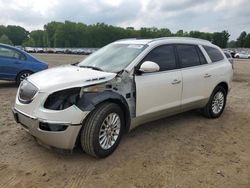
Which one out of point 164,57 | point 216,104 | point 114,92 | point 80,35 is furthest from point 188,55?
point 80,35

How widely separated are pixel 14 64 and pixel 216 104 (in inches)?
272

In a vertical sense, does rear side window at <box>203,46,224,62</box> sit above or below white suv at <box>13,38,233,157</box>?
above

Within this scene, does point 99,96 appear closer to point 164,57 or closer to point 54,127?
point 54,127

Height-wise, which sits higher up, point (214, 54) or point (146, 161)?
point (214, 54)

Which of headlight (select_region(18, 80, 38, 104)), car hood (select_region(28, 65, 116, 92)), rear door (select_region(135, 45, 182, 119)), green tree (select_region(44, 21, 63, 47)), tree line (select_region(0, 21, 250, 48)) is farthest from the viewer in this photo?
green tree (select_region(44, 21, 63, 47))

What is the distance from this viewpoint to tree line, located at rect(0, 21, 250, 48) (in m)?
120

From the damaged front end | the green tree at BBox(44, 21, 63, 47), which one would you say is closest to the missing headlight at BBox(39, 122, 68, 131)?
the damaged front end

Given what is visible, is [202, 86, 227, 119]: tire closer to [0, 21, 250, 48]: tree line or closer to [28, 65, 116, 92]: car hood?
[28, 65, 116, 92]: car hood

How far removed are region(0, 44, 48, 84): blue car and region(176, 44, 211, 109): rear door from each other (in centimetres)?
651

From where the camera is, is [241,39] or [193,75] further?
[241,39]

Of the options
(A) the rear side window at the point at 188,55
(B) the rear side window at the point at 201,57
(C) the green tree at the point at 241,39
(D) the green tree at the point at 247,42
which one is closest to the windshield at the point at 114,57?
(A) the rear side window at the point at 188,55

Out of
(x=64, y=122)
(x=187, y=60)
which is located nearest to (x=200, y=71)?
(x=187, y=60)

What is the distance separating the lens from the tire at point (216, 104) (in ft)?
21.0

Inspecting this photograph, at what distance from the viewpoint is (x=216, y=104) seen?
6578mm
